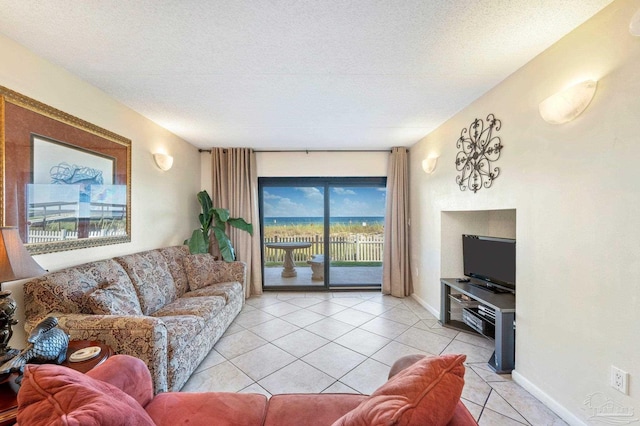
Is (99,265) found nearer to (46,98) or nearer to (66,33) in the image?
(46,98)

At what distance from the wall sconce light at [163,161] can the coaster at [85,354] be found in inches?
89.8

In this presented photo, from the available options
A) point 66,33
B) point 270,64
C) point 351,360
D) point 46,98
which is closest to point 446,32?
point 270,64

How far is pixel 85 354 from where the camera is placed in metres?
1.43

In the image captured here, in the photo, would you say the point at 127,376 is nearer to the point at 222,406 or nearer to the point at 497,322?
the point at 222,406

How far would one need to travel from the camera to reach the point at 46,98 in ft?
6.23

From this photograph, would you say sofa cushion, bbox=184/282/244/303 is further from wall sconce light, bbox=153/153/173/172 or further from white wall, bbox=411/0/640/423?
white wall, bbox=411/0/640/423

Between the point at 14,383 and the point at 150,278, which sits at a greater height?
the point at 150,278

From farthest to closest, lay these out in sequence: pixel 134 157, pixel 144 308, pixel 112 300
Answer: pixel 134 157 → pixel 144 308 → pixel 112 300

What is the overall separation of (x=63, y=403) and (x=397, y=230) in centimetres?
411

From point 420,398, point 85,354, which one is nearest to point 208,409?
point 85,354

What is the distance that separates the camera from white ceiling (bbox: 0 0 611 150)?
56.9 inches

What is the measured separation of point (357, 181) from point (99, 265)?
3652mm

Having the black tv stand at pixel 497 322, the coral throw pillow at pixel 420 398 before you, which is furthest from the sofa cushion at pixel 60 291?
the black tv stand at pixel 497 322

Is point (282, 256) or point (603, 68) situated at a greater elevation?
point (603, 68)
